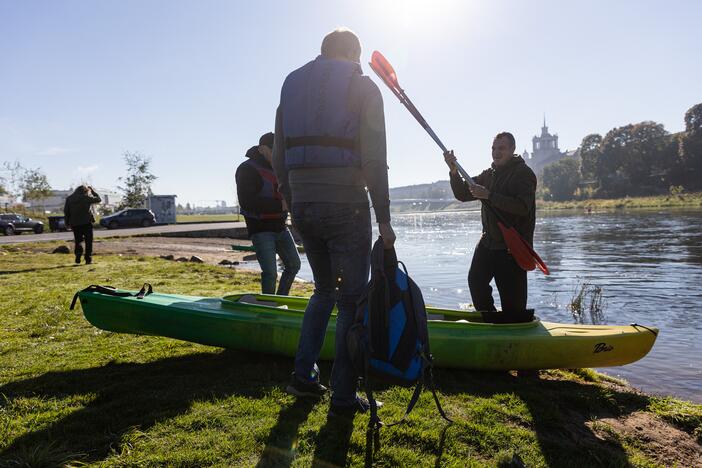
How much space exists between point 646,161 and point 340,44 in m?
93.9

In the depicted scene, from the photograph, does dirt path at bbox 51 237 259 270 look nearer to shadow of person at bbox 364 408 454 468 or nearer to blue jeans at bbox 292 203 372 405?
blue jeans at bbox 292 203 372 405

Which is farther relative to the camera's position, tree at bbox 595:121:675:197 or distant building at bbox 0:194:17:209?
tree at bbox 595:121:675:197

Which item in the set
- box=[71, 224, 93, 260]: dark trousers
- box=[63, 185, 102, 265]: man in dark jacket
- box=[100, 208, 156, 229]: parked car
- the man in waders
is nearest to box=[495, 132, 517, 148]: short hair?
the man in waders

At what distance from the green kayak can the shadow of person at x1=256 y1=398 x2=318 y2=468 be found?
103 centimetres

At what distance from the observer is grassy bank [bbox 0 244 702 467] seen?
2533mm

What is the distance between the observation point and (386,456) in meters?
2.50

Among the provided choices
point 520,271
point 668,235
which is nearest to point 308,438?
point 520,271

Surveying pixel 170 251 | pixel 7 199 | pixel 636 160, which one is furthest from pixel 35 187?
pixel 636 160

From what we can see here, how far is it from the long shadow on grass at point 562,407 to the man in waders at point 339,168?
1092mm

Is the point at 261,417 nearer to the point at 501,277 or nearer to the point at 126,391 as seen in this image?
the point at 126,391

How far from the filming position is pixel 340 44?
2.88m

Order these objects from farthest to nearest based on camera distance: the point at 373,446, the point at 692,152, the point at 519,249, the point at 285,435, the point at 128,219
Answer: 1. the point at 692,152
2. the point at 128,219
3. the point at 519,249
4. the point at 285,435
5. the point at 373,446

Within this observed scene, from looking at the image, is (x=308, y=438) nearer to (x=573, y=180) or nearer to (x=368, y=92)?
(x=368, y=92)

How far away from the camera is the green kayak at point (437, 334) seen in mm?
4016
